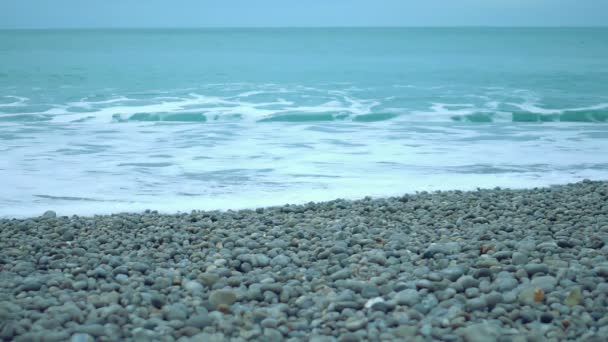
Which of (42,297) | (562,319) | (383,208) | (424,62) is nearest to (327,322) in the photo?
(562,319)

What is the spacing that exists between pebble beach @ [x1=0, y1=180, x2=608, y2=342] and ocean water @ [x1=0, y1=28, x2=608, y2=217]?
170cm

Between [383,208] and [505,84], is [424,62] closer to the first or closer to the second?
[505,84]

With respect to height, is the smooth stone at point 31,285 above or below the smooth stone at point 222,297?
above

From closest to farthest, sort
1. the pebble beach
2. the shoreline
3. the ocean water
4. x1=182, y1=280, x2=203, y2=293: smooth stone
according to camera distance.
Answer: the pebble beach, x1=182, y1=280, x2=203, y2=293: smooth stone, the shoreline, the ocean water

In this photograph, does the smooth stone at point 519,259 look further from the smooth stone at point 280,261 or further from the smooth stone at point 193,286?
the smooth stone at point 193,286

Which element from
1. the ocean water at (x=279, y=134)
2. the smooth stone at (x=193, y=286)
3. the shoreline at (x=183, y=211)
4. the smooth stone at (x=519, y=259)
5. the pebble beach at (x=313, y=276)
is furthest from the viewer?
the ocean water at (x=279, y=134)

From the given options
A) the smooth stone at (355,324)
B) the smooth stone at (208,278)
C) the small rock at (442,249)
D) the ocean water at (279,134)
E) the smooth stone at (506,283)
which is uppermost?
the ocean water at (279,134)

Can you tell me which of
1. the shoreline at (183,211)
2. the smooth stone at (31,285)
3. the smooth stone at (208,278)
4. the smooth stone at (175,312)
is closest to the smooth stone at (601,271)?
the smooth stone at (208,278)

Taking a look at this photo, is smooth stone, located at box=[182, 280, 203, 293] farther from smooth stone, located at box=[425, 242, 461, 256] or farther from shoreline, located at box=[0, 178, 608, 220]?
shoreline, located at box=[0, 178, 608, 220]

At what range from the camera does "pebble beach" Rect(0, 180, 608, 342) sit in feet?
→ 9.19

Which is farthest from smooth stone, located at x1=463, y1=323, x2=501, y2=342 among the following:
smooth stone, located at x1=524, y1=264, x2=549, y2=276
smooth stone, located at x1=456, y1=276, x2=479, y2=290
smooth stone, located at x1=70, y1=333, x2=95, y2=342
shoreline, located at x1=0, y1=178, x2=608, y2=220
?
shoreline, located at x1=0, y1=178, x2=608, y2=220

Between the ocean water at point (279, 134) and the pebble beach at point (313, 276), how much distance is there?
1697mm

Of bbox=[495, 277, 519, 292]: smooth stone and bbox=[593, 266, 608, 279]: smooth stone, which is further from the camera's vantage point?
bbox=[593, 266, 608, 279]: smooth stone

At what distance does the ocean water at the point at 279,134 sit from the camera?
722 cm
